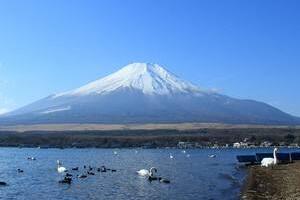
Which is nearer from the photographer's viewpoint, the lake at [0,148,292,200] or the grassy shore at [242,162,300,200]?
the grassy shore at [242,162,300,200]

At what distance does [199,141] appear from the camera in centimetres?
11406

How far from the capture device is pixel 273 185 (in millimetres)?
33375

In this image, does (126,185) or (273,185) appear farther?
(126,185)

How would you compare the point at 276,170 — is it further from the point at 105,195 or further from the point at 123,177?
the point at 105,195

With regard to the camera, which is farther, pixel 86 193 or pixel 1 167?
pixel 1 167

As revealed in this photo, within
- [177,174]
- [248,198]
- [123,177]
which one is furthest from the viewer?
[177,174]

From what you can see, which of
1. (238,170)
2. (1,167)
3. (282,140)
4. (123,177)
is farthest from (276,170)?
(282,140)

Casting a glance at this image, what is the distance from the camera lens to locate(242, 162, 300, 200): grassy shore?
93.3ft

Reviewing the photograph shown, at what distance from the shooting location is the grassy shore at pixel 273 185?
28.4 meters

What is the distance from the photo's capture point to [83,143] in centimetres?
11112

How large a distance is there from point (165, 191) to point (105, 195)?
3566mm

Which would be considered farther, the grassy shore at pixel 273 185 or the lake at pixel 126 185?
the lake at pixel 126 185

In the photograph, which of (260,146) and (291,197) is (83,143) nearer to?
(260,146)

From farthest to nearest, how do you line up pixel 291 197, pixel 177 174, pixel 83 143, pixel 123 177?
1. pixel 83 143
2. pixel 177 174
3. pixel 123 177
4. pixel 291 197
